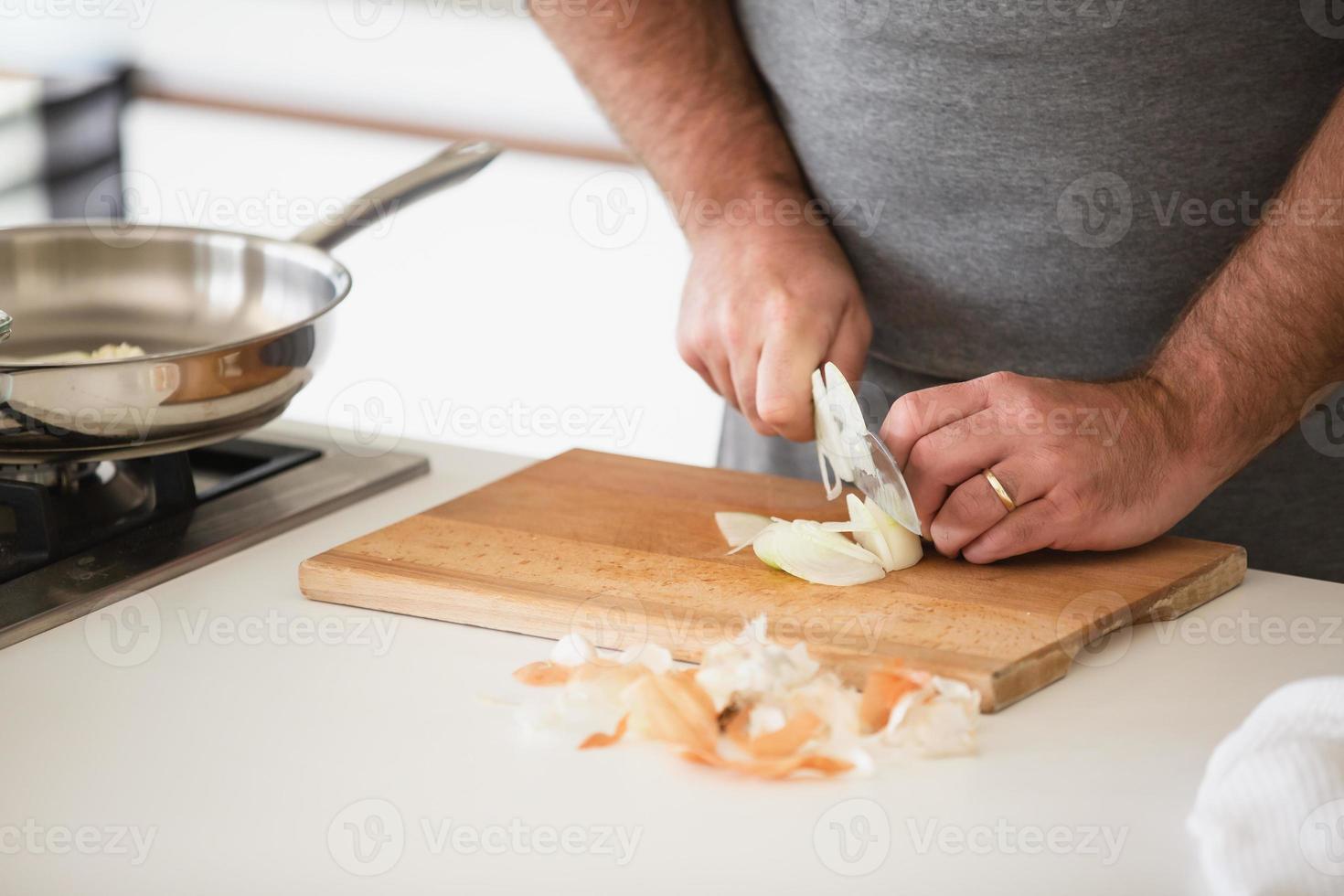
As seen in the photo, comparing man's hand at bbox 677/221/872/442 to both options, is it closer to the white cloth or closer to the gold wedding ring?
the gold wedding ring

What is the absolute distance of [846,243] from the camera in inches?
54.1

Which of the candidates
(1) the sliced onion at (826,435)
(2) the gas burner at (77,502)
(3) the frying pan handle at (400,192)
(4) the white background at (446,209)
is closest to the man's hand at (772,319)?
(1) the sliced onion at (826,435)

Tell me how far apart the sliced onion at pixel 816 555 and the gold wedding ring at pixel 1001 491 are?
102mm

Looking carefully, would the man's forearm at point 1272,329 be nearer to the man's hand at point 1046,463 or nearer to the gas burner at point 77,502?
the man's hand at point 1046,463

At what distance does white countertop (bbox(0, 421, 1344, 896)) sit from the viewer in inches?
26.2

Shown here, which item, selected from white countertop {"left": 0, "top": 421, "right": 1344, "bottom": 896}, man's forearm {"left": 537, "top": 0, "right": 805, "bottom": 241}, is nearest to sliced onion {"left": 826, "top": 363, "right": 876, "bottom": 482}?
white countertop {"left": 0, "top": 421, "right": 1344, "bottom": 896}

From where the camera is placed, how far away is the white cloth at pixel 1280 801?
0.64 meters

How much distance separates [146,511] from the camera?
3.57 feet

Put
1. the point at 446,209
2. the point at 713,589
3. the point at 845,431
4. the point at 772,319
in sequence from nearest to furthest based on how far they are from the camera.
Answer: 1. the point at 713,589
2. the point at 845,431
3. the point at 772,319
4. the point at 446,209

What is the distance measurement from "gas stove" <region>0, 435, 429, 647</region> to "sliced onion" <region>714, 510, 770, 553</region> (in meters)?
0.33

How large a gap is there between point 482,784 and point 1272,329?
71cm

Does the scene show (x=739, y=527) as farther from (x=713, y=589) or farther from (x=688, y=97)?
(x=688, y=97)

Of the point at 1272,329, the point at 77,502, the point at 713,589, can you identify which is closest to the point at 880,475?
the point at 713,589

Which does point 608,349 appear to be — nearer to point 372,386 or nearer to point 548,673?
point 372,386
